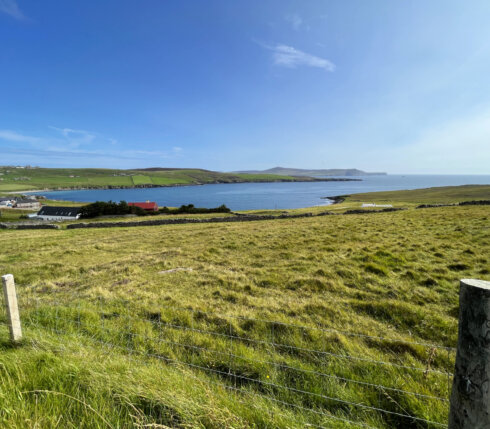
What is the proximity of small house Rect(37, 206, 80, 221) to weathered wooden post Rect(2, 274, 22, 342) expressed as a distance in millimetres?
84401

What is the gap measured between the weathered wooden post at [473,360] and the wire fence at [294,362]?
114 cm

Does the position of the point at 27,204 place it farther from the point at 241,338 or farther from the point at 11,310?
the point at 241,338

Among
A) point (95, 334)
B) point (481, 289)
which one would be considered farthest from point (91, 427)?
point (481, 289)

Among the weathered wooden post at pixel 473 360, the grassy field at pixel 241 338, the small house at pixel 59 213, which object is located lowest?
the small house at pixel 59 213

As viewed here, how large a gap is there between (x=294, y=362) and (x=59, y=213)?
9600 cm

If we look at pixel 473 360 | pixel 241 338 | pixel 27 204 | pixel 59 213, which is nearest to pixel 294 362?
pixel 241 338

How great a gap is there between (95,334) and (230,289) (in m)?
4.48

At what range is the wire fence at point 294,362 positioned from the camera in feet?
10.0

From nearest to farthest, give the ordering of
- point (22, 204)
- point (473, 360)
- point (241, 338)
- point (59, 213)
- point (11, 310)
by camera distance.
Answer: point (473, 360) < point (11, 310) < point (241, 338) < point (59, 213) < point (22, 204)

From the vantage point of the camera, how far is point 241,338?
15.2 ft

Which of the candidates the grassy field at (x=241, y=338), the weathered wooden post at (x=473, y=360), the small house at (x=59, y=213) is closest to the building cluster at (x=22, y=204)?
the small house at (x=59, y=213)

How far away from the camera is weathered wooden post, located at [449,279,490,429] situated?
1675 mm

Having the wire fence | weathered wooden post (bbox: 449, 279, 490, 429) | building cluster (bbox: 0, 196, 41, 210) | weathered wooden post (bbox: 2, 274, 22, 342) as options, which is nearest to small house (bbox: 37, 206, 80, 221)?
building cluster (bbox: 0, 196, 41, 210)

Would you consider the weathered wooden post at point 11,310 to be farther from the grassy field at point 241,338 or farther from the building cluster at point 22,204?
the building cluster at point 22,204
